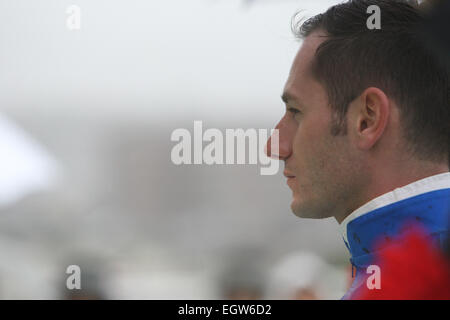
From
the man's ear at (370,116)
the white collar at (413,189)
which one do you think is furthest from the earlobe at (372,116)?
the white collar at (413,189)

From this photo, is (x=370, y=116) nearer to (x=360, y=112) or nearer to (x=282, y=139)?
(x=360, y=112)

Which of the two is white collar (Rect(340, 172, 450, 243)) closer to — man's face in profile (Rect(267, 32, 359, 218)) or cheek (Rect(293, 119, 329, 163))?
man's face in profile (Rect(267, 32, 359, 218))

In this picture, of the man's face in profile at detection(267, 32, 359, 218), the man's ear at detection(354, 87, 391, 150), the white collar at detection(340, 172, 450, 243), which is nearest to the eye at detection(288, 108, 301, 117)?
the man's face in profile at detection(267, 32, 359, 218)

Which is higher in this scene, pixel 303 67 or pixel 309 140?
pixel 303 67

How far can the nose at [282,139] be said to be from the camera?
55.5 inches

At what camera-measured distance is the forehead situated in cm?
139

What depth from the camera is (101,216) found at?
3.71m

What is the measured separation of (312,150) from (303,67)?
22 cm

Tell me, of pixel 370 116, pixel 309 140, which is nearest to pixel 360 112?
pixel 370 116

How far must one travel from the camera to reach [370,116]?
1287 mm

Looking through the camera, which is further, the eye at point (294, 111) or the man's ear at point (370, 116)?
the eye at point (294, 111)

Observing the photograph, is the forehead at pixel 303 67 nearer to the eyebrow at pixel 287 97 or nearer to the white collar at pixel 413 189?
the eyebrow at pixel 287 97
